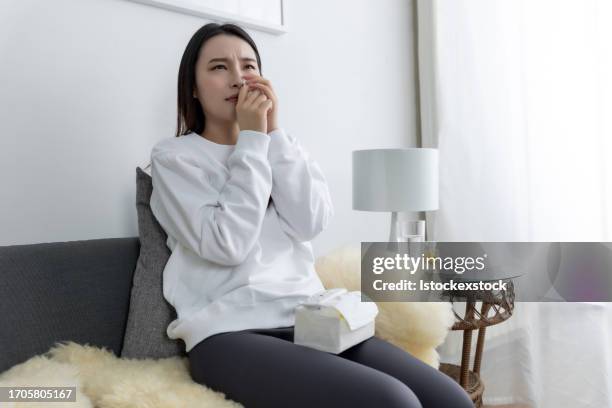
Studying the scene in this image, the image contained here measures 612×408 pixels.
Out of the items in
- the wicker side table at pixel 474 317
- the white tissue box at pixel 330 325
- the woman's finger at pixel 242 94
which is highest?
the woman's finger at pixel 242 94

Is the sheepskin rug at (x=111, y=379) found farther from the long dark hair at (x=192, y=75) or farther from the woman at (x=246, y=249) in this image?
the long dark hair at (x=192, y=75)

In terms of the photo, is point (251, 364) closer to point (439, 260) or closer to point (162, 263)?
point (162, 263)

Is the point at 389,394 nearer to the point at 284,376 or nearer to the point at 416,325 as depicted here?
the point at 284,376

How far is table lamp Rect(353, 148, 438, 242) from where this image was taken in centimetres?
194

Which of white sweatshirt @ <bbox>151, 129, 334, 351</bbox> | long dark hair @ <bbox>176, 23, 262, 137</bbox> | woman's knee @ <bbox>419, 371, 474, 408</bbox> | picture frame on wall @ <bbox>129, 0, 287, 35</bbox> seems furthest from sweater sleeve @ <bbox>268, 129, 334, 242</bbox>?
picture frame on wall @ <bbox>129, 0, 287, 35</bbox>

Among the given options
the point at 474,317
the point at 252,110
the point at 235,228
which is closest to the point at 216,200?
the point at 235,228

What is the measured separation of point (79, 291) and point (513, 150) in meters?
1.80

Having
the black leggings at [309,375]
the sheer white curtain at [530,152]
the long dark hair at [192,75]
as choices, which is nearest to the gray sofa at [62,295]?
the black leggings at [309,375]

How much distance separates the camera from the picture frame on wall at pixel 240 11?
1.75 meters

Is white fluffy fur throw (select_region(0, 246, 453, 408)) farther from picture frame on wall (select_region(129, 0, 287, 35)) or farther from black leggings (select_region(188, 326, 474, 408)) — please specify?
picture frame on wall (select_region(129, 0, 287, 35))

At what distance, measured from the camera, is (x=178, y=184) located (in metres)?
1.31

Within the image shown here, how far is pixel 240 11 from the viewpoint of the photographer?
1.91m

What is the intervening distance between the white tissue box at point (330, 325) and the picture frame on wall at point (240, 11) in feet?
3.57

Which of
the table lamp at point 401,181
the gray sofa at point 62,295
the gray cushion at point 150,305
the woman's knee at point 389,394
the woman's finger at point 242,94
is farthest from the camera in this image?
the table lamp at point 401,181
